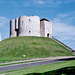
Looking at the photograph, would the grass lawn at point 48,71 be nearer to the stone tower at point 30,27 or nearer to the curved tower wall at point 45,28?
the stone tower at point 30,27

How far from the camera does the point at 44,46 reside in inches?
1800

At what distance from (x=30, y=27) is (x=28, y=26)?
37.1 inches

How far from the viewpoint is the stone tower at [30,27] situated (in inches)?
2281

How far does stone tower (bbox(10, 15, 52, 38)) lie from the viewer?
5794 centimetres

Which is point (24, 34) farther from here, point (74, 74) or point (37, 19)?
point (74, 74)

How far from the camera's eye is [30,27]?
58.0m

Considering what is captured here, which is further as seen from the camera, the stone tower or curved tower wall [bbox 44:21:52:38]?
curved tower wall [bbox 44:21:52:38]

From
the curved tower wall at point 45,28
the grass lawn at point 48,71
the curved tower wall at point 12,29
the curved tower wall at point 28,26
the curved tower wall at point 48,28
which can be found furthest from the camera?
the curved tower wall at point 12,29

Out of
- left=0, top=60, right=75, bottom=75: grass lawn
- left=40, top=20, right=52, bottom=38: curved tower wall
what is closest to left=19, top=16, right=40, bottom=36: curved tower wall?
left=40, top=20, right=52, bottom=38: curved tower wall

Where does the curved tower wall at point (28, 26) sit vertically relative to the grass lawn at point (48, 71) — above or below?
above

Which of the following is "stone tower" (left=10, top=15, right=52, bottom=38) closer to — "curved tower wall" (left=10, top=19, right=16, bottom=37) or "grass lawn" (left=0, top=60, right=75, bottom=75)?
"curved tower wall" (left=10, top=19, right=16, bottom=37)

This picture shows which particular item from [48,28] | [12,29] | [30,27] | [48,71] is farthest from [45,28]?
[48,71]

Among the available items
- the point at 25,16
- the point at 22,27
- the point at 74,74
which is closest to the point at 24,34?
the point at 22,27

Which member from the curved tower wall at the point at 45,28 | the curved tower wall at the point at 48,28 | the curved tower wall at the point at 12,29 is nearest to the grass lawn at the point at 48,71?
the curved tower wall at the point at 45,28
